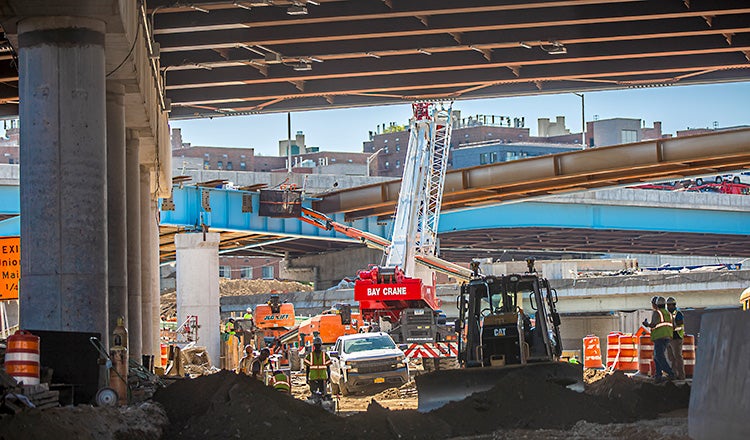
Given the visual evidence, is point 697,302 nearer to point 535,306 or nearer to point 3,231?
point 3,231

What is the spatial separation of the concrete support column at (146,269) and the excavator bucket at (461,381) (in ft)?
50.6

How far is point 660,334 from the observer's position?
77.5 feet

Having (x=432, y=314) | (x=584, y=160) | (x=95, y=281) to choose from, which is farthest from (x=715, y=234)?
(x=95, y=281)

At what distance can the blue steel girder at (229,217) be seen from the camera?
53.1 m

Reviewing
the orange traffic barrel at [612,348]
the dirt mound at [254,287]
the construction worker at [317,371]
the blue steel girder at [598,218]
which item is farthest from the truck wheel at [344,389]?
the dirt mound at [254,287]

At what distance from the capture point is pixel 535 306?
22641mm

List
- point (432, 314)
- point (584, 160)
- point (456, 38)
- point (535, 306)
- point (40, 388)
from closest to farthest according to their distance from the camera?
point (40, 388) < point (535, 306) < point (456, 38) < point (432, 314) < point (584, 160)

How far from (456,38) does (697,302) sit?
32389mm

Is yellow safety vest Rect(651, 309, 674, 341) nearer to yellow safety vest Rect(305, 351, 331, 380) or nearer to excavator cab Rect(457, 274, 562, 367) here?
Answer: excavator cab Rect(457, 274, 562, 367)

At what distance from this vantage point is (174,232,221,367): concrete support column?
4841cm

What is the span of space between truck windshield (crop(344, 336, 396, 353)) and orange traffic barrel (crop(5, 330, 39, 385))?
55.0ft

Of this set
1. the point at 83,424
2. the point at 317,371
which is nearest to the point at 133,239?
the point at 317,371

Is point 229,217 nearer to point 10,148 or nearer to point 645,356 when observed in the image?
point 645,356

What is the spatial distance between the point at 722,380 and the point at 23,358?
8.34m
